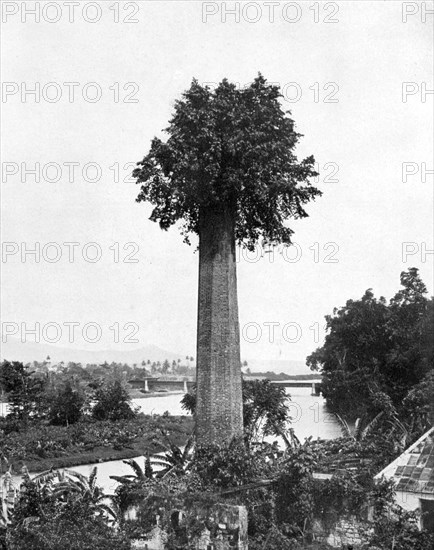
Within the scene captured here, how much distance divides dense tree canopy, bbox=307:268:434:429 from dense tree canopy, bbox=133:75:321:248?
1517 cm

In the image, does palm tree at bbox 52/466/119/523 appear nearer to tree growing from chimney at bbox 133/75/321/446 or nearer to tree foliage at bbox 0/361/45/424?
tree growing from chimney at bbox 133/75/321/446

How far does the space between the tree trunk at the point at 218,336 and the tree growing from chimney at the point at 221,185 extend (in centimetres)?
3

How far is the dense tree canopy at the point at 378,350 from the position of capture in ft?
118

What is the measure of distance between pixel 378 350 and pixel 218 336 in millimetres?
19249

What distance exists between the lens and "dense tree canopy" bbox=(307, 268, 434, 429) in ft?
118

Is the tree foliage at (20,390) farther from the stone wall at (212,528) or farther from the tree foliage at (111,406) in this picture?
the stone wall at (212,528)

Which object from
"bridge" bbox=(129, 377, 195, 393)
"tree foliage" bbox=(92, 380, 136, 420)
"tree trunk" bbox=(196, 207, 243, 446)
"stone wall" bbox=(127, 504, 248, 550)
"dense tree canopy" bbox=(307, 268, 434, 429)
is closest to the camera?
"stone wall" bbox=(127, 504, 248, 550)

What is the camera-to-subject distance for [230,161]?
22297 mm

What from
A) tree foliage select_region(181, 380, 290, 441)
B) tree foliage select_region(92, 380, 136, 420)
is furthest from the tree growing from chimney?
tree foliage select_region(92, 380, 136, 420)

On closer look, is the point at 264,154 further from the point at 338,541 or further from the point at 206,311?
the point at 338,541

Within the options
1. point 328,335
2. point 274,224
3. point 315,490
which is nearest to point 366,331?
point 328,335

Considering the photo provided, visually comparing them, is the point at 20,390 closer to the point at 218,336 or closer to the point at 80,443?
the point at 80,443

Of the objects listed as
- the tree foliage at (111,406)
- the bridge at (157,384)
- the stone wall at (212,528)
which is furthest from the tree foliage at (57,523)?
the bridge at (157,384)

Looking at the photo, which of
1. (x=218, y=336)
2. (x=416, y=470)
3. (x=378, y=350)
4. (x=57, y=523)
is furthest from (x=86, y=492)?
(x=378, y=350)
